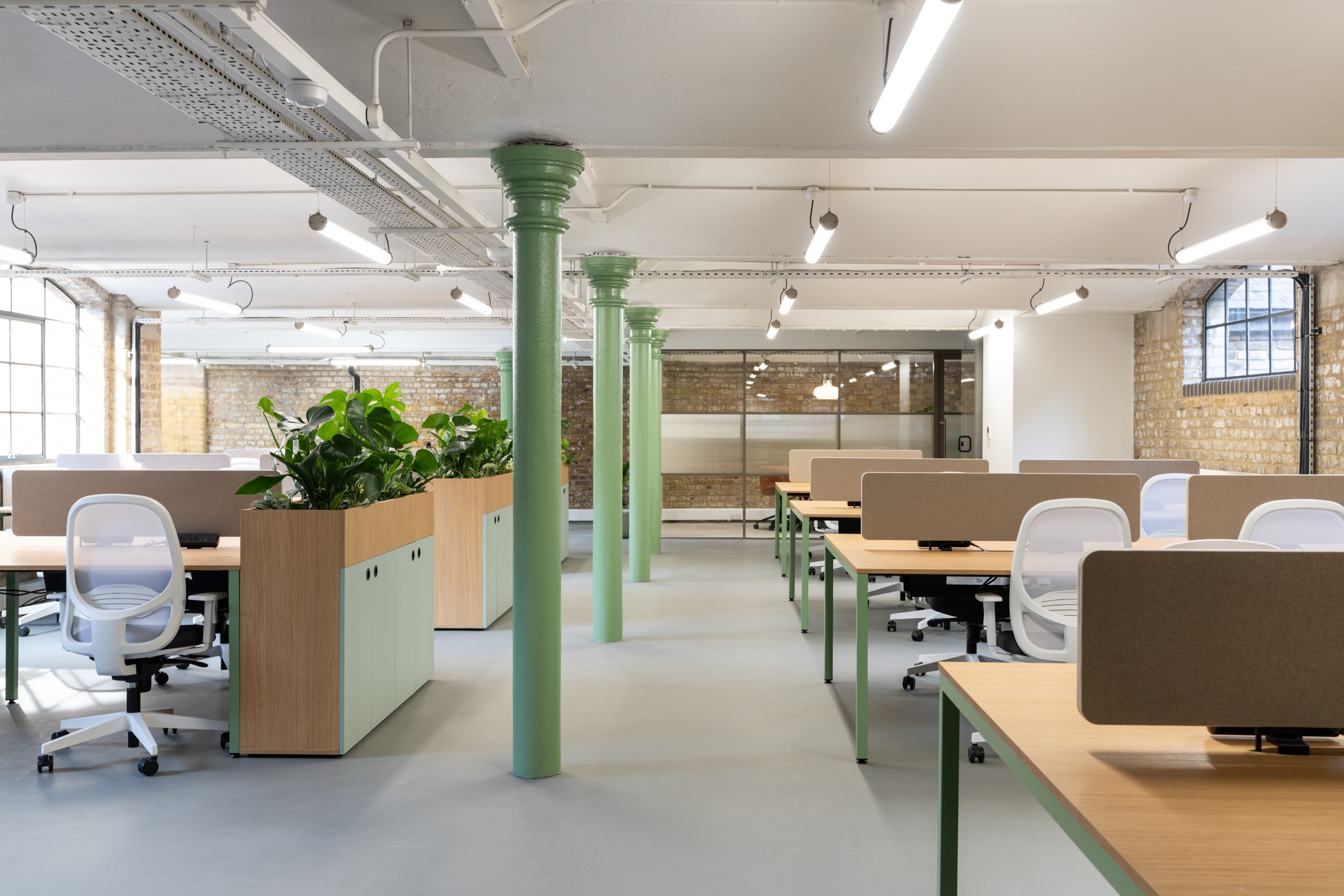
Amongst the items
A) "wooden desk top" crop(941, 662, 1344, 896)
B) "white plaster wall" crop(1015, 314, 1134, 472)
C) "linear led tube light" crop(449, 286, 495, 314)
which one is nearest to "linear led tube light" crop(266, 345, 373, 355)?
"linear led tube light" crop(449, 286, 495, 314)

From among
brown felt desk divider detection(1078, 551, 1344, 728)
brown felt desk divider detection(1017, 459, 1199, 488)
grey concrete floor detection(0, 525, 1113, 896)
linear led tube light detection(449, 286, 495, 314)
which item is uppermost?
linear led tube light detection(449, 286, 495, 314)

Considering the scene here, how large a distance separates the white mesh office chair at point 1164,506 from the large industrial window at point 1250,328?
3227 mm

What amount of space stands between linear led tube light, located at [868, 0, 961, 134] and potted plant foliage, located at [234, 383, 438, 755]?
2375mm

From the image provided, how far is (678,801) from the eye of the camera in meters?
3.12

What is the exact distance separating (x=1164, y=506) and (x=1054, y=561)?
2293 millimetres

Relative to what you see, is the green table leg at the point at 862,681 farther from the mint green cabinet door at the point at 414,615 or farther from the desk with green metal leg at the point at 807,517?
the mint green cabinet door at the point at 414,615

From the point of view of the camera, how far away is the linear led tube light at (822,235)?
504 cm

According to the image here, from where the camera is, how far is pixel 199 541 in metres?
4.05

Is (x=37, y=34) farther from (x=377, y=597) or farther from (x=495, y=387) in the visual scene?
(x=495, y=387)

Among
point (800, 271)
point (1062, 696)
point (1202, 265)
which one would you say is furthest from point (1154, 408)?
point (1062, 696)

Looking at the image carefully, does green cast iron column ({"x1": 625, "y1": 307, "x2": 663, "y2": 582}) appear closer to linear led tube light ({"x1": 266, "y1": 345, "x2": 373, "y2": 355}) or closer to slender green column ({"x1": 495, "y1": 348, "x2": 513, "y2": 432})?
slender green column ({"x1": 495, "y1": 348, "x2": 513, "y2": 432})

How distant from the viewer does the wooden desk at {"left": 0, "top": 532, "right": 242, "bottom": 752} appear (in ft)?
11.4

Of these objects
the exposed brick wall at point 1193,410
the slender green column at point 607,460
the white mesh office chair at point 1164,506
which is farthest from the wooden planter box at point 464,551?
the exposed brick wall at point 1193,410

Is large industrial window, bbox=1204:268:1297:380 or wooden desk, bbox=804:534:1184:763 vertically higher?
large industrial window, bbox=1204:268:1297:380
